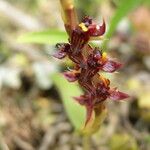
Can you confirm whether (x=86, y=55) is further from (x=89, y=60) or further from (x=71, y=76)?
(x=71, y=76)

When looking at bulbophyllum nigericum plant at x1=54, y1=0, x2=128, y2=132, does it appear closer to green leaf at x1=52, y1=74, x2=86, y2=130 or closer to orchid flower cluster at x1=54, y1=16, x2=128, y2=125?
orchid flower cluster at x1=54, y1=16, x2=128, y2=125

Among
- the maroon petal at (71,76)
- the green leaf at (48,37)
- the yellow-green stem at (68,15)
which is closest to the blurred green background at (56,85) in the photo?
the green leaf at (48,37)

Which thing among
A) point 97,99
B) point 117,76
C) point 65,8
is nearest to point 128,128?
point 117,76

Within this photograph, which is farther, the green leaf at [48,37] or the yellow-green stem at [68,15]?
the green leaf at [48,37]

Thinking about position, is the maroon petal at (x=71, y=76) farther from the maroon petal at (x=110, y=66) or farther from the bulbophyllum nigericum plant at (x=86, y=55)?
the maroon petal at (x=110, y=66)

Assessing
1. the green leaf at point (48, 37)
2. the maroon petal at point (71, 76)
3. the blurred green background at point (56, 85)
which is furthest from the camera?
the blurred green background at point (56, 85)

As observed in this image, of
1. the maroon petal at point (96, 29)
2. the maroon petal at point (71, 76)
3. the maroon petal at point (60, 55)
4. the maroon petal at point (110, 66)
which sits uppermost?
the maroon petal at point (96, 29)

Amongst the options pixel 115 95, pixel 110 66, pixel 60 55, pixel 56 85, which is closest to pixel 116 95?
pixel 115 95

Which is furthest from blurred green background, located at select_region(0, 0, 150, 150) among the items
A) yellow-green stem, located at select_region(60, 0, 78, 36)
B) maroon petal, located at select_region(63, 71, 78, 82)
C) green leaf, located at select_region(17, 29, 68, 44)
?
yellow-green stem, located at select_region(60, 0, 78, 36)
